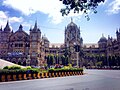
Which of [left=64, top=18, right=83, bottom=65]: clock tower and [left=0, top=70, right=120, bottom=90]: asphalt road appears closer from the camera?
[left=0, top=70, right=120, bottom=90]: asphalt road

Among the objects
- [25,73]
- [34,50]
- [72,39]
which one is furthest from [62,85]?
→ [72,39]

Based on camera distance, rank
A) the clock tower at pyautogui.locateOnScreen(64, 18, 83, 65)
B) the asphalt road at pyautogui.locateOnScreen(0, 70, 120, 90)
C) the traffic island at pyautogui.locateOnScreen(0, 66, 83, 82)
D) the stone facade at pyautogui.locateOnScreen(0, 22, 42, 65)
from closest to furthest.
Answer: the asphalt road at pyautogui.locateOnScreen(0, 70, 120, 90) → the traffic island at pyautogui.locateOnScreen(0, 66, 83, 82) → the stone facade at pyautogui.locateOnScreen(0, 22, 42, 65) → the clock tower at pyautogui.locateOnScreen(64, 18, 83, 65)

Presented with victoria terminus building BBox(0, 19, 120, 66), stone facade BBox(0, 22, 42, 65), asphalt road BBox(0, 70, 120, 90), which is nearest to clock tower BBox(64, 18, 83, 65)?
victoria terminus building BBox(0, 19, 120, 66)

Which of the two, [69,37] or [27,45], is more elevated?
[69,37]

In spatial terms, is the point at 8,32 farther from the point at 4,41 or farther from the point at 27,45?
the point at 27,45

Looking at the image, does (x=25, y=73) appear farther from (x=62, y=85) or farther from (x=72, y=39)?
(x=72, y=39)

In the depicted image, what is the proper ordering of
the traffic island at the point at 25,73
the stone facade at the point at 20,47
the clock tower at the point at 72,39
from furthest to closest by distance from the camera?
the clock tower at the point at 72,39, the stone facade at the point at 20,47, the traffic island at the point at 25,73

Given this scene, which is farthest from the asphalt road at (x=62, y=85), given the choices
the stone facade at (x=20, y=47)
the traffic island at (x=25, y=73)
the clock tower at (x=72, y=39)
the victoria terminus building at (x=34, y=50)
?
the clock tower at (x=72, y=39)

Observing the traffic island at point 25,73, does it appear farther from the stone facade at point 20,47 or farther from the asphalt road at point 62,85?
the stone facade at point 20,47

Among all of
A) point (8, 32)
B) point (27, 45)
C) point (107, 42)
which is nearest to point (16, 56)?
point (27, 45)

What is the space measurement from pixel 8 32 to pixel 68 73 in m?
62.6

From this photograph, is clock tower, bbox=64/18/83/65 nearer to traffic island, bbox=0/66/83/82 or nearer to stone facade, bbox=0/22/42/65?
stone facade, bbox=0/22/42/65

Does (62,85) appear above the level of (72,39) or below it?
below

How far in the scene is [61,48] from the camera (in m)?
124
